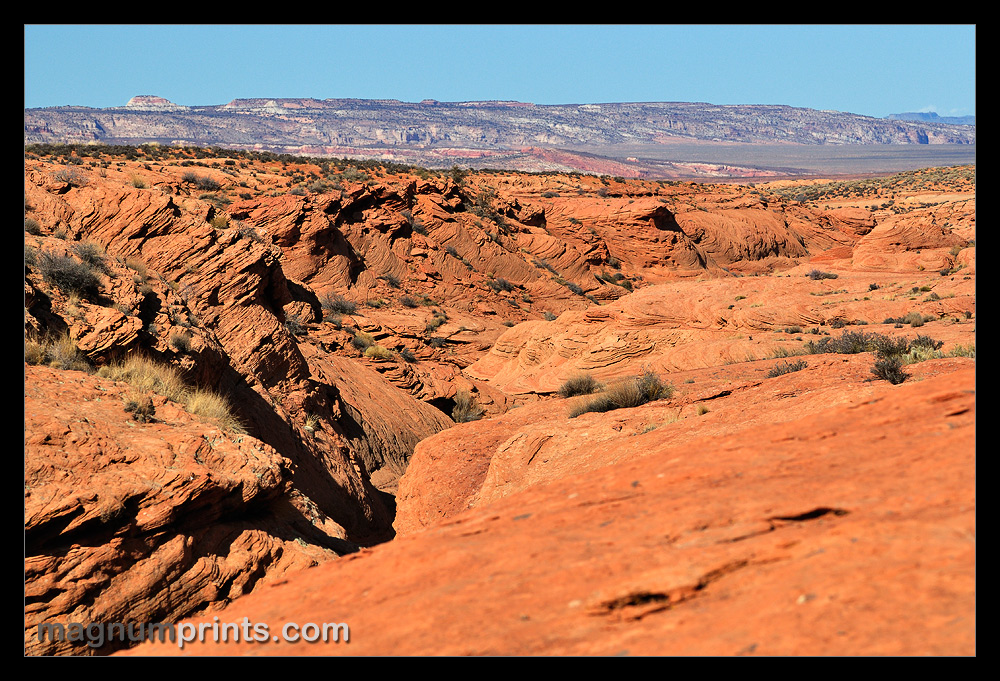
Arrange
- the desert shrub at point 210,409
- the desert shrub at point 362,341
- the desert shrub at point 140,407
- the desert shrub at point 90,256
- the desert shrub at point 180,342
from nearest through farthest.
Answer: the desert shrub at point 140,407 → the desert shrub at point 210,409 → the desert shrub at point 90,256 → the desert shrub at point 180,342 → the desert shrub at point 362,341

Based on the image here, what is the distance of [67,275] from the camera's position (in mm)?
8461

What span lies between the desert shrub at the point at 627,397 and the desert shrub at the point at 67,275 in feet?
26.7

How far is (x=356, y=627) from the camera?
13.2 feet

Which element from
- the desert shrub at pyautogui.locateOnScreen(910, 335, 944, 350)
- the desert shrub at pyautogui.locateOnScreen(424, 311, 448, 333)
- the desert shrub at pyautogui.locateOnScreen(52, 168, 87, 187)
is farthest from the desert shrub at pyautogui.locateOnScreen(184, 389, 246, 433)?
the desert shrub at pyautogui.locateOnScreen(424, 311, 448, 333)

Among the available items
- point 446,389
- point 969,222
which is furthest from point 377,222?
point 969,222

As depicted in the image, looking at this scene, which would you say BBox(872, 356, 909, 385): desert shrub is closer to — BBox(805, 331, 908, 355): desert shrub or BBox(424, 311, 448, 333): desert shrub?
BBox(805, 331, 908, 355): desert shrub

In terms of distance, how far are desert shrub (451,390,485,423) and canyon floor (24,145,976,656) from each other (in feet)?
0.35

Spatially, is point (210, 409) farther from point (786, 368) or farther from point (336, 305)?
point (336, 305)

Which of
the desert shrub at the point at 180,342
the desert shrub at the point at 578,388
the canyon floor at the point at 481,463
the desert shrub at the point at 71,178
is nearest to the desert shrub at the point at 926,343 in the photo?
the canyon floor at the point at 481,463

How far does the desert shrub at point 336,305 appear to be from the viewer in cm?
2683

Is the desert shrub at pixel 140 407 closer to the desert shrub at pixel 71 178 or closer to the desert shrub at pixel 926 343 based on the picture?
the desert shrub at pixel 71 178

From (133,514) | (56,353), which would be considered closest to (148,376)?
(56,353)

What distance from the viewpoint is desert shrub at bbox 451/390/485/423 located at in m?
20.2

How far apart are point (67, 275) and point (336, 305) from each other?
18.7 m
